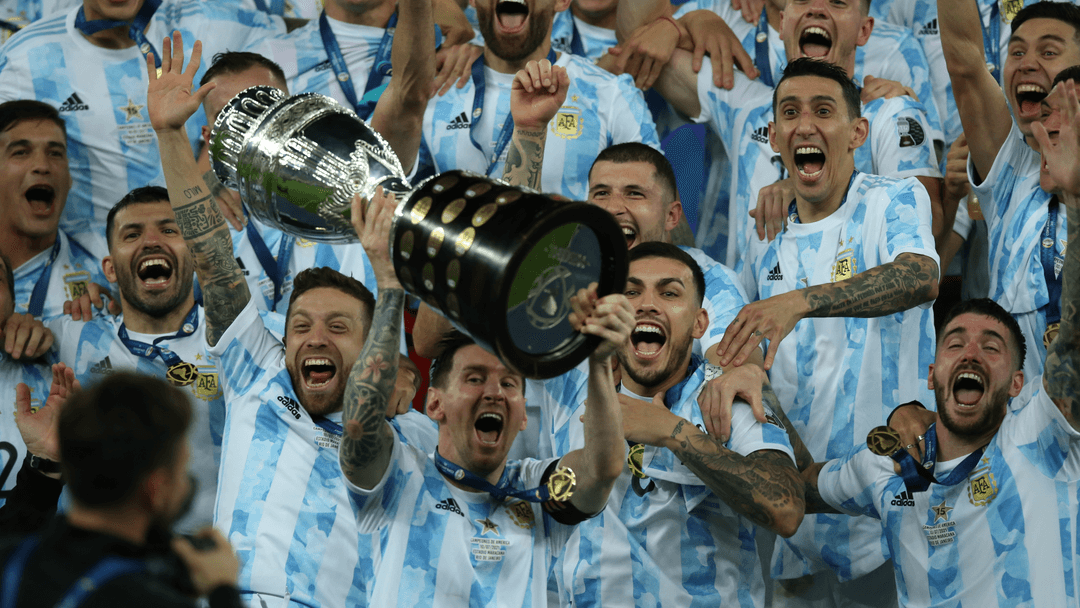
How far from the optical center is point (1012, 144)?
15.4ft

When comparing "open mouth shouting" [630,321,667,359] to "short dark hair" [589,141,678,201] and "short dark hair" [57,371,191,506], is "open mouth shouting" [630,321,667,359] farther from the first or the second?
"short dark hair" [57,371,191,506]

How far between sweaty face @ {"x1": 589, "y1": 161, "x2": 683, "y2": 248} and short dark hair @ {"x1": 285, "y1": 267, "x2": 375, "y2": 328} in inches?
40.3

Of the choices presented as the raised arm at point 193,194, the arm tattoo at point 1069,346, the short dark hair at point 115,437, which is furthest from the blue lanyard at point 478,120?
the short dark hair at point 115,437

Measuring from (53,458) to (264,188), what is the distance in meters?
2.11

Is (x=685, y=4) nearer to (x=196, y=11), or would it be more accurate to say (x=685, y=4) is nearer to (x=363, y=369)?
(x=196, y=11)

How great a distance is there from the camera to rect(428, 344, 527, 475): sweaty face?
13.3 feet

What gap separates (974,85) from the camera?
475 cm

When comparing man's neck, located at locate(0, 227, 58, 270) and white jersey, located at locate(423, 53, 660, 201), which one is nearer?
white jersey, located at locate(423, 53, 660, 201)

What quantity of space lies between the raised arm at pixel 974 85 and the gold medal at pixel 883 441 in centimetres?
125

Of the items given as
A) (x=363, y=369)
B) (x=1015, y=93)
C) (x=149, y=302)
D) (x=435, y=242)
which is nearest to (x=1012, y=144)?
(x=1015, y=93)

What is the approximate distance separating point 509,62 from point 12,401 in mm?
2579

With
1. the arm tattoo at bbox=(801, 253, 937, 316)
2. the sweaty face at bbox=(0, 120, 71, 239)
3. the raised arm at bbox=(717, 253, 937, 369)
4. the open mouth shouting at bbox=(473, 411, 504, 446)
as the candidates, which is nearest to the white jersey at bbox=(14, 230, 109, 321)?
the sweaty face at bbox=(0, 120, 71, 239)

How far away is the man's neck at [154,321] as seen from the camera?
4867 mm

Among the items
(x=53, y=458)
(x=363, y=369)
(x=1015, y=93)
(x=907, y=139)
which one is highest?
(x=1015, y=93)
